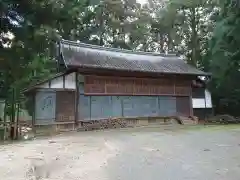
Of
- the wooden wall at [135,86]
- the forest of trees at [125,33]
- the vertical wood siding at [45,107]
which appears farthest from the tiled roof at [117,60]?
the vertical wood siding at [45,107]

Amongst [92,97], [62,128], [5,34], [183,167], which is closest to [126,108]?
[92,97]

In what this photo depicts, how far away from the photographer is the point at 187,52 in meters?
29.7

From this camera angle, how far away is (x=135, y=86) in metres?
18.9

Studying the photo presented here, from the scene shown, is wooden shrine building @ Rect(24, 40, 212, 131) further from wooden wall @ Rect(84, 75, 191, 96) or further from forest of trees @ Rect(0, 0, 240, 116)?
forest of trees @ Rect(0, 0, 240, 116)

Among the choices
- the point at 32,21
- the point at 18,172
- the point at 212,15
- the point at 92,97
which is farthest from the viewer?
the point at 212,15

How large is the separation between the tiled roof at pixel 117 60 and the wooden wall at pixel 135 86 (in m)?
0.75

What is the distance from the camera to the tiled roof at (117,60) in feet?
56.9

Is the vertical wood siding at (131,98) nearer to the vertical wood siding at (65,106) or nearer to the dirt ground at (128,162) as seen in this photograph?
the vertical wood siding at (65,106)

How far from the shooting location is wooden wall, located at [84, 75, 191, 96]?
17375 mm

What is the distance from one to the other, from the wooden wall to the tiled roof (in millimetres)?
747

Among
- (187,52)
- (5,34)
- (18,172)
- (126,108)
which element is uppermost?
(187,52)

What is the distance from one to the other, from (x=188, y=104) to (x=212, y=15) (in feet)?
28.4

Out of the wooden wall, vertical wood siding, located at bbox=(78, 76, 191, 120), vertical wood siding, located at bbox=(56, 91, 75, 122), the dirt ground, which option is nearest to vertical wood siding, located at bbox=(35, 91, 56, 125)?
vertical wood siding, located at bbox=(56, 91, 75, 122)

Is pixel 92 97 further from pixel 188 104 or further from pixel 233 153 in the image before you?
pixel 233 153
